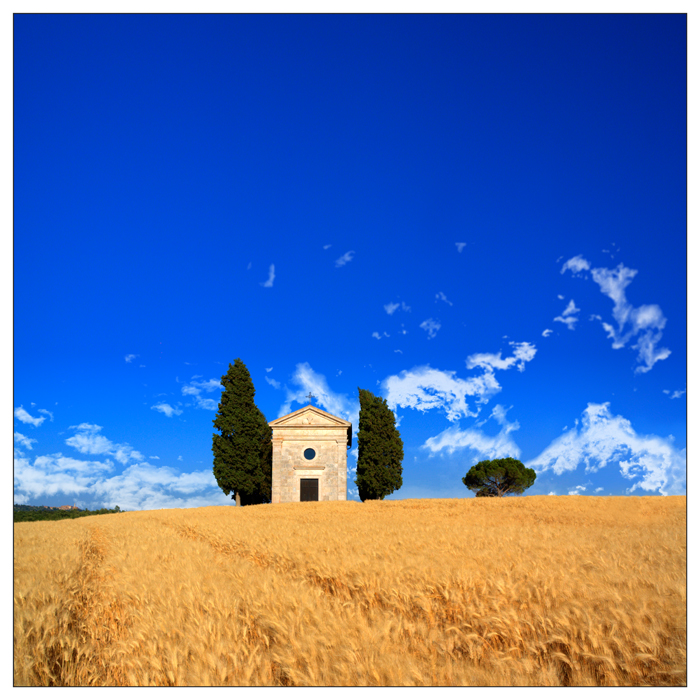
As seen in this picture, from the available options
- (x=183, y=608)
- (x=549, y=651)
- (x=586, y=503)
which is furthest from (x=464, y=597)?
(x=586, y=503)

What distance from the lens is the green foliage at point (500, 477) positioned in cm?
4409

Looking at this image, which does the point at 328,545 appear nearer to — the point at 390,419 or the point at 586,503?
the point at 586,503

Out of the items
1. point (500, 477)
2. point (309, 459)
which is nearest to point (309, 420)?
point (309, 459)

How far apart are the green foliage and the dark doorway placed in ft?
62.9

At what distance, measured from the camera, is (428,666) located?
3.44m

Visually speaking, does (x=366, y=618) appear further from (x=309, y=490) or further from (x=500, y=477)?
(x=500, y=477)

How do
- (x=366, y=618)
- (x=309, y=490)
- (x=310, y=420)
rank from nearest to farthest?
(x=366, y=618) < (x=309, y=490) < (x=310, y=420)

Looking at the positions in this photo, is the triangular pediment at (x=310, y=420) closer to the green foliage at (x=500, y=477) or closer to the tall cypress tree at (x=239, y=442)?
the tall cypress tree at (x=239, y=442)

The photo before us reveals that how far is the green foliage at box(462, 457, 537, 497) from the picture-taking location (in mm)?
44094

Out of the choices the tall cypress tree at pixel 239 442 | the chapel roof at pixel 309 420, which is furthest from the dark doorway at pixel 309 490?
the chapel roof at pixel 309 420

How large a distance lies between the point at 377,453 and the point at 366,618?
105 ft

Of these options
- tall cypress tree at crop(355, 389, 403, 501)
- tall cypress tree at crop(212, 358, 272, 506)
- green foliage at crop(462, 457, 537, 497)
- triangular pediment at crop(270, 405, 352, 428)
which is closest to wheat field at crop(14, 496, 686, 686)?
tall cypress tree at crop(212, 358, 272, 506)

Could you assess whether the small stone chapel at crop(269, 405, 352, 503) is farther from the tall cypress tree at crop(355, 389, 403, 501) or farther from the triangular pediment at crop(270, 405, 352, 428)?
the tall cypress tree at crop(355, 389, 403, 501)

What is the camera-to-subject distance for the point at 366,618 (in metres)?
5.16
